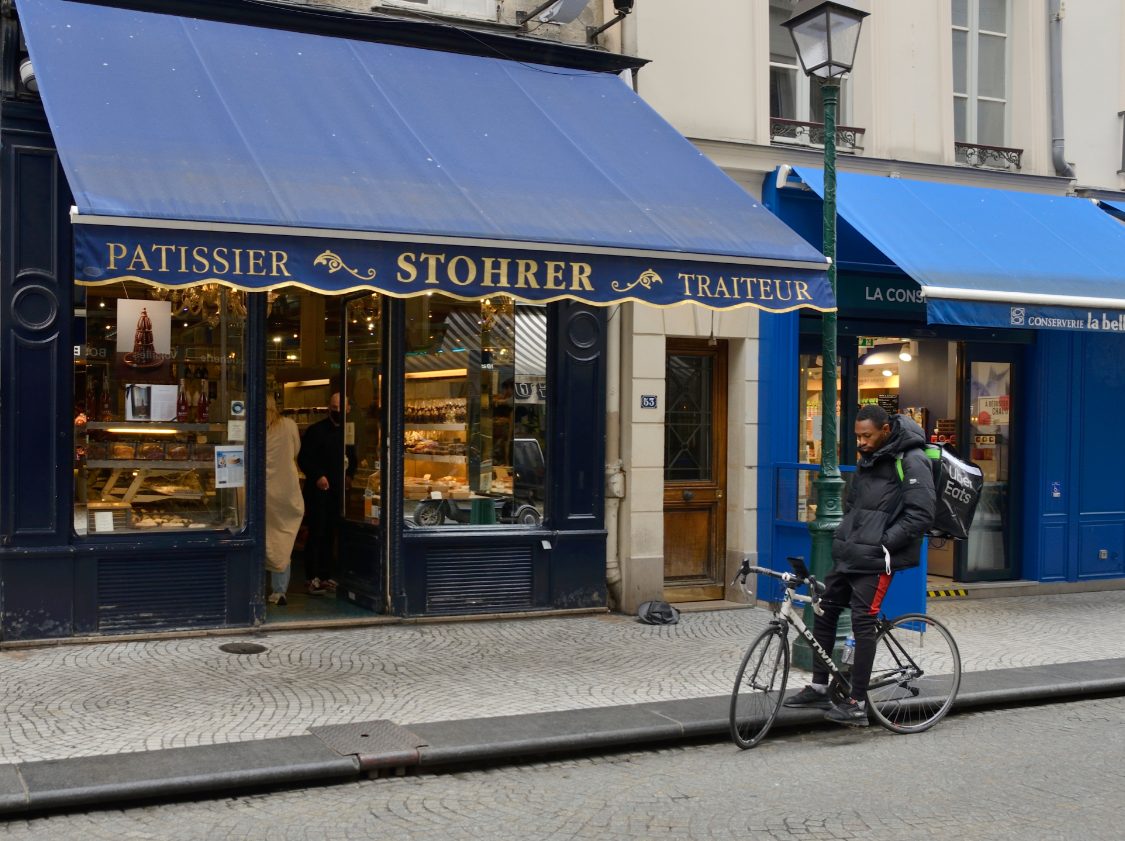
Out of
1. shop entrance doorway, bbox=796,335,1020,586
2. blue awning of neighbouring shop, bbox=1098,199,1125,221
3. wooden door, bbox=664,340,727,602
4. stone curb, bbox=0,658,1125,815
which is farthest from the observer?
blue awning of neighbouring shop, bbox=1098,199,1125,221

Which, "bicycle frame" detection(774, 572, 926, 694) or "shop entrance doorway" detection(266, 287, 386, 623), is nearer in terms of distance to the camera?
"bicycle frame" detection(774, 572, 926, 694)

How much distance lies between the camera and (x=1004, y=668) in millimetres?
8914

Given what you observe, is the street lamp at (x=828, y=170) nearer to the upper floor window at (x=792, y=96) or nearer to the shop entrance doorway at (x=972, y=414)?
the upper floor window at (x=792, y=96)

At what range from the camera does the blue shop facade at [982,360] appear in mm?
10805

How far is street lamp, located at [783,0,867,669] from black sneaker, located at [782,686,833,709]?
91 centimetres

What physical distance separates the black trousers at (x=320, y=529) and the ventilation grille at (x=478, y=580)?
55.6 inches

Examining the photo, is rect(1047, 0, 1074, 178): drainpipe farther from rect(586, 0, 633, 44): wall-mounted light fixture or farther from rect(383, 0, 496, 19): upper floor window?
rect(383, 0, 496, 19): upper floor window

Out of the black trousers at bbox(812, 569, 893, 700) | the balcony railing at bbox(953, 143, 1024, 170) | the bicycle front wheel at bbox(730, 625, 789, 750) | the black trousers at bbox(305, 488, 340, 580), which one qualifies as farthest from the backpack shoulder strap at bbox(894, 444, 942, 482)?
the balcony railing at bbox(953, 143, 1024, 170)

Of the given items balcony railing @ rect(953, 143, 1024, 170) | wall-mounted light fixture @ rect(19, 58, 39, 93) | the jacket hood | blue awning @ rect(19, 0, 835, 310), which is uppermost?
balcony railing @ rect(953, 143, 1024, 170)

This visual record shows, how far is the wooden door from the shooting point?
11.4 meters

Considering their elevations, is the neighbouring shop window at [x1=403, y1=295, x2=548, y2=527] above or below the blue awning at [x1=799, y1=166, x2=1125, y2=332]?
below

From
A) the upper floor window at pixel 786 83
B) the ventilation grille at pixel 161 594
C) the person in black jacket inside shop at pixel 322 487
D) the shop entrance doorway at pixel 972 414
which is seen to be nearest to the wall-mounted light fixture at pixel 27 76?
the ventilation grille at pixel 161 594

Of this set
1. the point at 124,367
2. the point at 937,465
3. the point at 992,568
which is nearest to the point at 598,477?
the point at 937,465

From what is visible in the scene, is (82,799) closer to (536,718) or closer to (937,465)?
(536,718)
